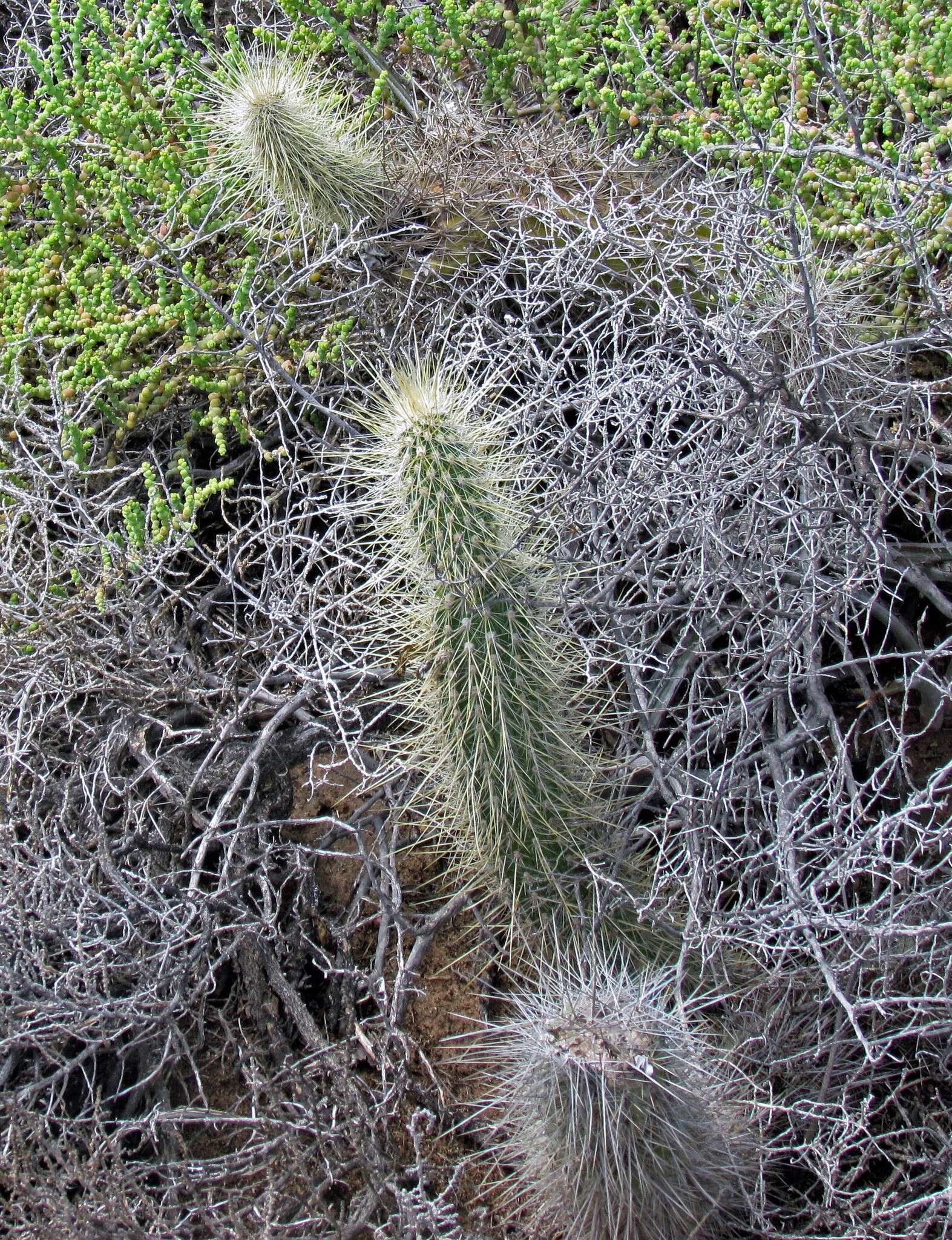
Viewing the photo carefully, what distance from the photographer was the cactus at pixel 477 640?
1929 millimetres

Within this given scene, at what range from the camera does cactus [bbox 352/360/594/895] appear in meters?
1.93

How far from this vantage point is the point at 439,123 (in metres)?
2.85

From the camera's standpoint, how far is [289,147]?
260 centimetres

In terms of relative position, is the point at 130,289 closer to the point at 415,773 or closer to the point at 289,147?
the point at 289,147

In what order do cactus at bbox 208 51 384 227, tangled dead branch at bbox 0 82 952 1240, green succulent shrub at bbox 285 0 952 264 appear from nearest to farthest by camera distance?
1. tangled dead branch at bbox 0 82 952 1240
2. green succulent shrub at bbox 285 0 952 264
3. cactus at bbox 208 51 384 227

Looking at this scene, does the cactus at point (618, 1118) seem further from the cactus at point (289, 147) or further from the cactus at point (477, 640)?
the cactus at point (289, 147)

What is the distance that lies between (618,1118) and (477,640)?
2.63 feet

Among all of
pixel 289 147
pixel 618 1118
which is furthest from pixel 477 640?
pixel 289 147

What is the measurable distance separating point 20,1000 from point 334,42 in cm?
247

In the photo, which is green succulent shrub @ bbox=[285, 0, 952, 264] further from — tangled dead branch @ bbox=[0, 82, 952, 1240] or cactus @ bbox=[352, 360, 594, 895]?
cactus @ bbox=[352, 360, 594, 895]

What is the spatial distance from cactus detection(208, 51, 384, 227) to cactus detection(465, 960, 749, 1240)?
186 centimetres

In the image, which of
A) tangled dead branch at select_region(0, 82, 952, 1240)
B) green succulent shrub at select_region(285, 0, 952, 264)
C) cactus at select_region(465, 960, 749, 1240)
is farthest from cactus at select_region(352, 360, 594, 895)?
green succulent shrub at select_region(285, 0, 952, 264)

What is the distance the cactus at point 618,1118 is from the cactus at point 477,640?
31 centimetres

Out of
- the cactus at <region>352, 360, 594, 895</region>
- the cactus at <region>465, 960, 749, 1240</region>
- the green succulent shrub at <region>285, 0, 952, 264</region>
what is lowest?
the cactus at <region>465, 960, 749, 1240</region>
